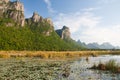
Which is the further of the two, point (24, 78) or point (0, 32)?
point (0, 32)

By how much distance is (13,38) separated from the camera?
7165 inches

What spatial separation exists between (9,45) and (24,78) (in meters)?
139

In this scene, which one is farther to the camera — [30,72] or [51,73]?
[30,72]

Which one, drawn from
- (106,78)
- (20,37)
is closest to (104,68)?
(106,78)

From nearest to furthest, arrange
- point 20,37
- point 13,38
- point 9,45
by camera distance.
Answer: point 9,45 → point 13,38 → point 20,37

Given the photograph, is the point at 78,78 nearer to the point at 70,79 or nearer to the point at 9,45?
the point at 70,79

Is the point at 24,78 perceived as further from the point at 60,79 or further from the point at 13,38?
the point at 13,38

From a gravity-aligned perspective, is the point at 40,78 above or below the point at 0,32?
below

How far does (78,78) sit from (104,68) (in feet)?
32.6

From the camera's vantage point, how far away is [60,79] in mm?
24250

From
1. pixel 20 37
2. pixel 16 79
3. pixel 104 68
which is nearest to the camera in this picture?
pixel 16 79

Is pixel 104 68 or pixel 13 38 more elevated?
pixel 13 38

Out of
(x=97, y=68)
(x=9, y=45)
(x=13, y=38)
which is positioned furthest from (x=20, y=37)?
(x=97, y=68)

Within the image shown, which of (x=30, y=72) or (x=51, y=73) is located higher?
(x=30, y=72)
